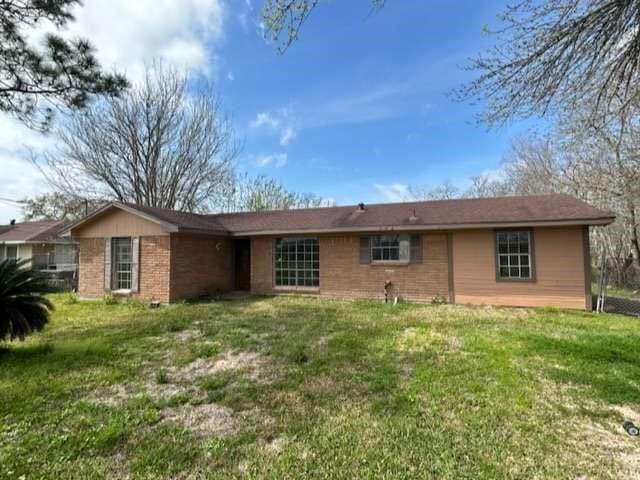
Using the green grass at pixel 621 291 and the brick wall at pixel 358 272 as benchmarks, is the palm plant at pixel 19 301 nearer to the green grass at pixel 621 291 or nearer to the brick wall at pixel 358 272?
the brick wall at pixel 358 272

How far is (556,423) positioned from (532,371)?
1.43m

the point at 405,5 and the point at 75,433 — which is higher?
the point at 405,5

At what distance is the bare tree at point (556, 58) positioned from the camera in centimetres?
419

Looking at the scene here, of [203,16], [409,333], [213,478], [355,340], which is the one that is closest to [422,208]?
[409,333]

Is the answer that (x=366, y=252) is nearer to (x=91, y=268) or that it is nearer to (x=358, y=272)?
(x=358, y=272)

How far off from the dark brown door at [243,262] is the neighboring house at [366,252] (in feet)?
0.49

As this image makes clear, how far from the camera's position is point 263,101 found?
14.9 meters

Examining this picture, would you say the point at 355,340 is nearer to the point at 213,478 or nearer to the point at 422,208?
the point at 213,478

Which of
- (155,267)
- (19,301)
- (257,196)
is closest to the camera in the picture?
(19,301)

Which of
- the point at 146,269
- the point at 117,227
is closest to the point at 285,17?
the point at 146,269

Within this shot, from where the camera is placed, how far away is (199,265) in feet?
38.9

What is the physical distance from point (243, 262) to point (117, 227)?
461cm

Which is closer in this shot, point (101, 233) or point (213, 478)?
point (213, 478)

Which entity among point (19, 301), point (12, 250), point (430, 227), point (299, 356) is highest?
point (430, 227)
